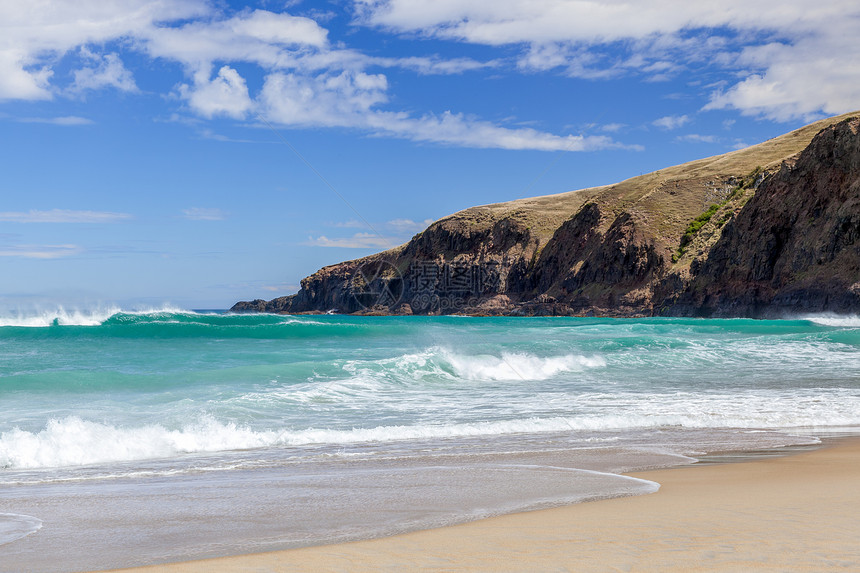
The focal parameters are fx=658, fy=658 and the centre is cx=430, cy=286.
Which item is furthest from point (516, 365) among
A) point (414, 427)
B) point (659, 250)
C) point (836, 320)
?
point (659, 250)

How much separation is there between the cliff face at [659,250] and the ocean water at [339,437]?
1696 inches

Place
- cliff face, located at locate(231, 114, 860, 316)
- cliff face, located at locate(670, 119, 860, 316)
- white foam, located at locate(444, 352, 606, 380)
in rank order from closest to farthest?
1. white foam, located at locate(444, 352, 606, 380)
2. cliff face, located at locate(670, 119, 860, 316)
3. cliff face, located at locate(231, 114, 860, 316)

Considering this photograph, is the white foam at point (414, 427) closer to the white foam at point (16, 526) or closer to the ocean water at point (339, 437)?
the ocean water at point (339, 437)

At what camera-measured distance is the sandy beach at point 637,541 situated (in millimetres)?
3525

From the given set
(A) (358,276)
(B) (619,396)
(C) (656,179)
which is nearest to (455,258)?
(A) (358,276)

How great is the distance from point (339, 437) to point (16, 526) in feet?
15.9

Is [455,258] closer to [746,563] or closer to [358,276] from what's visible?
[358,276]

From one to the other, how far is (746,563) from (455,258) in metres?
111

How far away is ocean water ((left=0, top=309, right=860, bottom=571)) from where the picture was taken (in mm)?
4949

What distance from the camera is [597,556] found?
3.64 metres

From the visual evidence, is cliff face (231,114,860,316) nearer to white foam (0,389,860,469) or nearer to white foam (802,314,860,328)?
white foam (802,314,860,328)

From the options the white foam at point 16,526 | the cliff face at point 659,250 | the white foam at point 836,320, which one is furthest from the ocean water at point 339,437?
the cliff face at point 659,250

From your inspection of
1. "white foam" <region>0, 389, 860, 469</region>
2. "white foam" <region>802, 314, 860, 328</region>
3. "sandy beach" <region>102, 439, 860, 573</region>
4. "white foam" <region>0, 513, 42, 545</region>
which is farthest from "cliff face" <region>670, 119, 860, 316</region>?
"white foam" <region>0, 513, 42, 545</region>

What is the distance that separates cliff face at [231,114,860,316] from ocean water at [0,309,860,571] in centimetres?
4308
